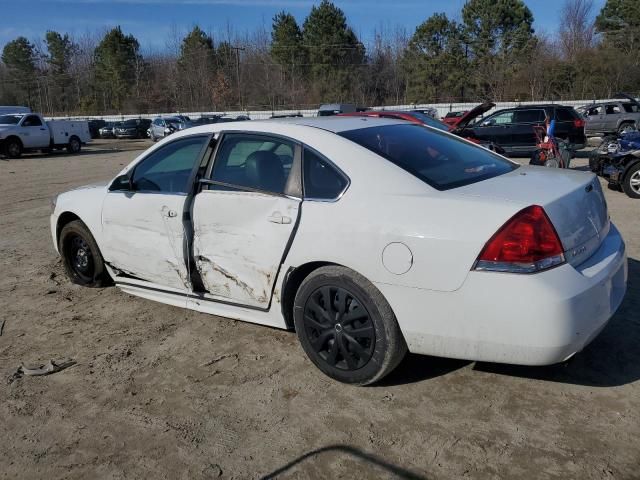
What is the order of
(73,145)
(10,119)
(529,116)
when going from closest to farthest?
1. (529,116)
2. (10,119)
3. (73,145)

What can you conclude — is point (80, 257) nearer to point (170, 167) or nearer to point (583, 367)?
point (170, 167)

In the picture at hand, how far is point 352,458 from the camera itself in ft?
8.80

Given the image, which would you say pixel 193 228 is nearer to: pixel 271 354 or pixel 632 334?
pixel 271 354

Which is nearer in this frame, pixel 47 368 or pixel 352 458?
pixel 352 458

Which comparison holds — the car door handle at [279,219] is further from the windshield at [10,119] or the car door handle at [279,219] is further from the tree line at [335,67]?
the tree line at [335,67]

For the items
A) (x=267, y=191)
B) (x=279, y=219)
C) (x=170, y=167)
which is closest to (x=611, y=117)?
(x=170, y=167)

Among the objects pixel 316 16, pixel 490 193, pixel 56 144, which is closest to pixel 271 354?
pixel 490 193

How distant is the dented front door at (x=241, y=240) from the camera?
136 inches

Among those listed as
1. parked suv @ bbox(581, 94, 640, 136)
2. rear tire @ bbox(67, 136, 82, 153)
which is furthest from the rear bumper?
rear tire @ bbox(67, 136, 82, 153)

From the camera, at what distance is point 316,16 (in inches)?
2370

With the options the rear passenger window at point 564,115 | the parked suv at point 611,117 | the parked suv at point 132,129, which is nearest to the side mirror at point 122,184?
the rear passenger window at point 564,115

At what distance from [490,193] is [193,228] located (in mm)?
2060

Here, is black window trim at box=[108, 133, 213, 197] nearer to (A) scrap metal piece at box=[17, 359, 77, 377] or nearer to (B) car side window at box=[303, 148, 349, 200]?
(B) car side window at box=[303, 148, 349, 200]

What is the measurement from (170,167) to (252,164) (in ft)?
3.41
